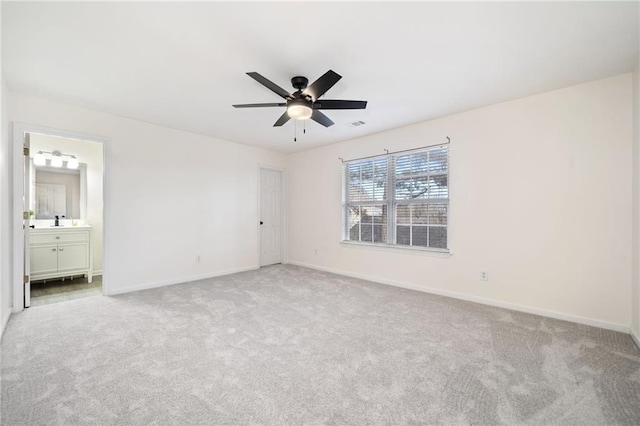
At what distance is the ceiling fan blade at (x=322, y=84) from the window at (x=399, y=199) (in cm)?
227

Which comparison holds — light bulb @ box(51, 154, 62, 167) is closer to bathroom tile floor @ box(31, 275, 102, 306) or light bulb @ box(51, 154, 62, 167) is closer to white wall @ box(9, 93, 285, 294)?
white wall @ box(9, 93, 285, 294)

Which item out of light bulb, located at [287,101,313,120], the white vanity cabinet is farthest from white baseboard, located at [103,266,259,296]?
light bulb, located at [287,101,313,120]

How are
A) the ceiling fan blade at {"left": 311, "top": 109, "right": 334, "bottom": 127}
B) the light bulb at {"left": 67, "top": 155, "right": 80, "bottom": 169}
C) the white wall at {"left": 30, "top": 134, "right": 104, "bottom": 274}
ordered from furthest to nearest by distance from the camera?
the white wall at {"left": 30, "top": 134, "right": 104, "bottom": 274}
the light bulb at {"left": 67, "top": 155, "right": 80, "bottom": 169}
the ceiling fan blade at {"left": 311, "top": 109, "right": 334, "bottom": 127}

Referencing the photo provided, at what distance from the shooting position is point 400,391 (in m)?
1.77

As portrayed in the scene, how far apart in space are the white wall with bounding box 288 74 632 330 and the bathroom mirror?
225 inches

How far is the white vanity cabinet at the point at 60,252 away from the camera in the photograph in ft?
13.7

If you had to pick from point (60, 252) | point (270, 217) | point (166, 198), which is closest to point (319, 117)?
point (166, 198)

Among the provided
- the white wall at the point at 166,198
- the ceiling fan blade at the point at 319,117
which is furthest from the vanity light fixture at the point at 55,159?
the ceiling fan blade at the point at 319,117

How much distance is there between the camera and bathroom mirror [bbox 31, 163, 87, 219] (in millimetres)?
4555

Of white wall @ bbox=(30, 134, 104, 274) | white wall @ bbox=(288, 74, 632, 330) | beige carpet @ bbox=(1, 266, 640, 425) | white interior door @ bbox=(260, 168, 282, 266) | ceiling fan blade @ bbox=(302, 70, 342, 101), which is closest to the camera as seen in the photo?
beige carpet @ bbox=(1, 266, 640, 425)

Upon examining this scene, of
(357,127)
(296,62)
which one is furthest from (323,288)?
(296,62)

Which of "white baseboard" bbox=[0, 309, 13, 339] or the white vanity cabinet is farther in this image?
the white vanity cabinet

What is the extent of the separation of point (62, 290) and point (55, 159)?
2.29m

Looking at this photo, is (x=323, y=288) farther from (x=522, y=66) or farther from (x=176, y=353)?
(x=522, y=66)
